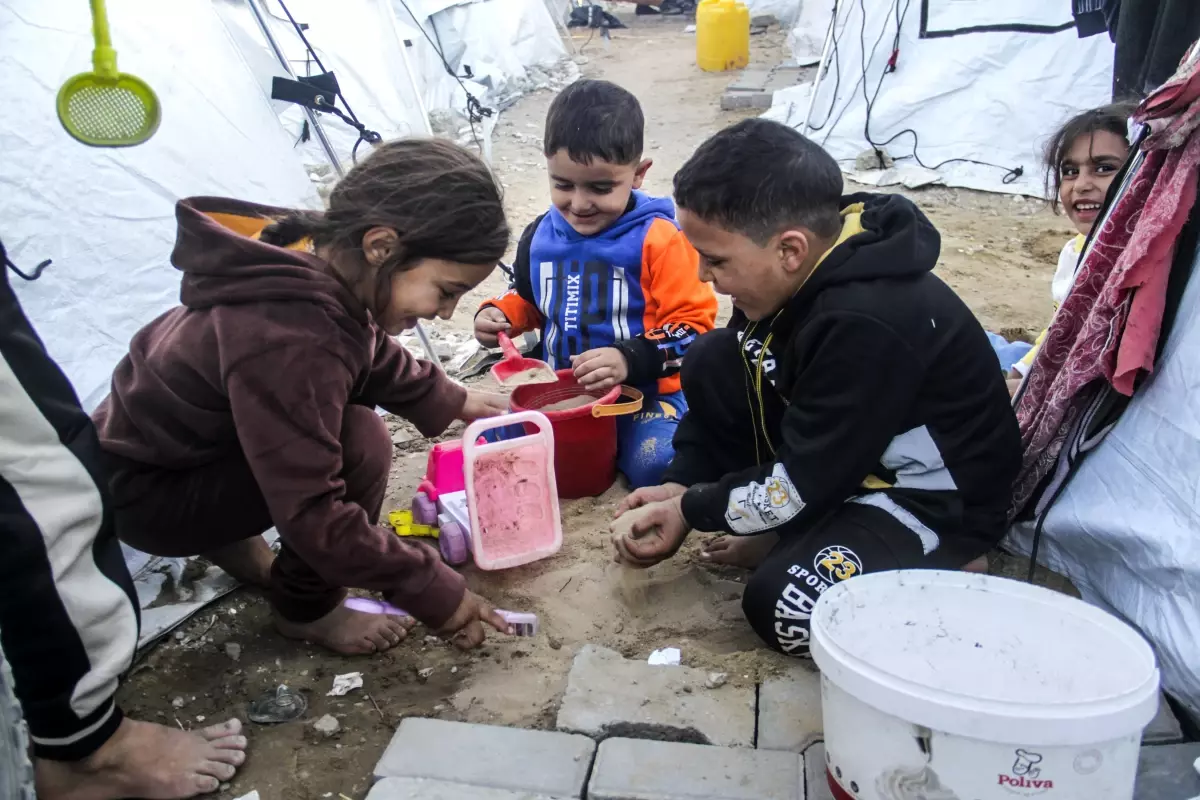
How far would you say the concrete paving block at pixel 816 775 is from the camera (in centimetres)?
159

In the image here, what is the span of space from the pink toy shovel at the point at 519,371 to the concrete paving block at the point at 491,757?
3.63ft

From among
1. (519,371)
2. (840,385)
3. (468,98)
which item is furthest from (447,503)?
(468,98)

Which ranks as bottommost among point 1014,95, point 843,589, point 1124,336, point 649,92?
point 649,92

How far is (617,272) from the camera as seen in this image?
110 inches

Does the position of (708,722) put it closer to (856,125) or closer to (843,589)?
(843,589)

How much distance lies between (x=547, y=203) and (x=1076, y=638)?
4.55 meters

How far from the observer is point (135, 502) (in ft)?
6.39

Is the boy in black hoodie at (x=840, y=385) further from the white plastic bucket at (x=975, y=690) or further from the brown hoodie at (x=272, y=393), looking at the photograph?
the brown hoodie at (x=272, y=393)

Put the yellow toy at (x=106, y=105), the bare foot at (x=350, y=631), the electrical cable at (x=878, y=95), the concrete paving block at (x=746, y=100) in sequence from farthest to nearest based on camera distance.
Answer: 1. the concrete paving block at (x=746, y=100)
2. the electrical cable at (x=878, y=95)
3. the yellow toy at (x=106, y=105)
4. the bare foot at (x=350, y=631)

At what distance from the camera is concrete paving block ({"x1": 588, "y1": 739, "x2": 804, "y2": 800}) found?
1.58 m

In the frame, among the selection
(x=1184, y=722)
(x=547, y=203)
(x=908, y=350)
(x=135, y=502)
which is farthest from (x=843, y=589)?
(x=547, y=203)

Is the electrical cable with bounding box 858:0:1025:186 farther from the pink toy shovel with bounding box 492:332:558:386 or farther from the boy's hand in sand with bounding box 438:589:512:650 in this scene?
the boy's hand in sand with bounding box 438:589:512:650

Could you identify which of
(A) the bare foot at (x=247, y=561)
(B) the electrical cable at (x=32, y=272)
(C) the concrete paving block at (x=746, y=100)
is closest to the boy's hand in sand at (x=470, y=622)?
(A) the bare foot at (x=247, y=561)

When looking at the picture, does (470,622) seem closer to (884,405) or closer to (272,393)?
(272,393)
